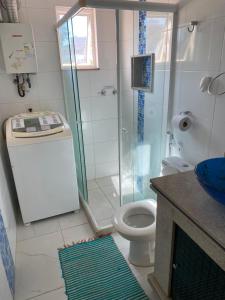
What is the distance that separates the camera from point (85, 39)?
7.86 ft

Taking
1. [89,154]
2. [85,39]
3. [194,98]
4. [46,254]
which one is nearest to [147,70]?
[194,98]

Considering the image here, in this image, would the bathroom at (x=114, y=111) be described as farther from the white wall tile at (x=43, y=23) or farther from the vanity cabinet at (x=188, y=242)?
the vanity cabinet at (x=188, y=242)

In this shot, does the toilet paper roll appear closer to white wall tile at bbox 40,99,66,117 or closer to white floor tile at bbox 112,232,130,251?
white floor tile at bbox 112,232,130,251

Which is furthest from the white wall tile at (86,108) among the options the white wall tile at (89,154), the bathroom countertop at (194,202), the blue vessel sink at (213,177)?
the blue vessel sink at (213,177)

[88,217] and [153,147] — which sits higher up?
[153,147]

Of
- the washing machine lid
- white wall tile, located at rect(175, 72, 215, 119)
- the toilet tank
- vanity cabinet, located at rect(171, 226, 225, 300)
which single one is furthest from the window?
vanity cabinet, located at rect(171, 226, 225, 300)

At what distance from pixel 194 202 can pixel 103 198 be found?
1.66 meters

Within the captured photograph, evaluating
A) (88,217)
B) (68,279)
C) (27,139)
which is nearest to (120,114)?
(27,139)

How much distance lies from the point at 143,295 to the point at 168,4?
200 centimetres

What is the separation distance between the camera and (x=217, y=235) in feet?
2.76

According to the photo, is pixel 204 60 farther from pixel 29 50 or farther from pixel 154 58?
pixel 29 50

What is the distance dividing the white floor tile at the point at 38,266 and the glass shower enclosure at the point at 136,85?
440mm

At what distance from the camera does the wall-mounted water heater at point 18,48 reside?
2.19 meters

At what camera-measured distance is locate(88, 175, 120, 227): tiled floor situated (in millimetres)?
2275
